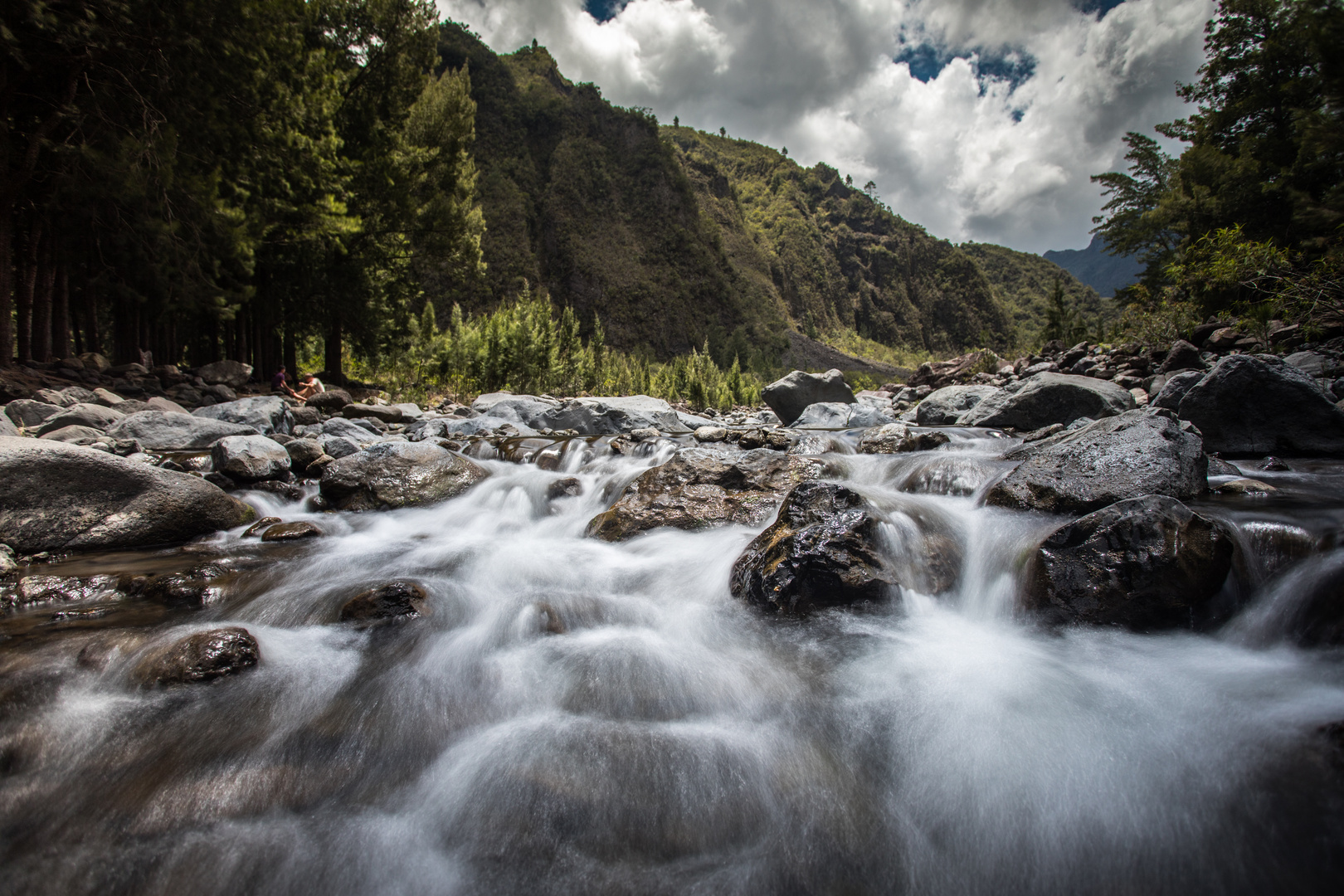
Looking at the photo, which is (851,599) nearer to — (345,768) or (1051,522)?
(1051,522)

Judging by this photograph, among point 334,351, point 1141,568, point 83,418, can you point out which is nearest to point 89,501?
point 83,418

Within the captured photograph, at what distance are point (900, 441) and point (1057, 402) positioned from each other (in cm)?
342

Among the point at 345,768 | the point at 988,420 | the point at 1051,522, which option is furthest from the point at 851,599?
the point at 988,420

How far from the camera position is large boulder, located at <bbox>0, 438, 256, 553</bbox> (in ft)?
14.2

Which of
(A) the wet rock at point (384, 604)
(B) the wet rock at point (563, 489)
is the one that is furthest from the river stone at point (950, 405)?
(A) the wet rock at point (384, 604)

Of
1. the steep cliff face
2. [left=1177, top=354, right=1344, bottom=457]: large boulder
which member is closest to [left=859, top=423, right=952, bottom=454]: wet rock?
[left=1177, top=354, right=1344, bottom=457]: large boulder

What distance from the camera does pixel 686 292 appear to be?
9375 cm

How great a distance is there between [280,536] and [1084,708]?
21.6 feet

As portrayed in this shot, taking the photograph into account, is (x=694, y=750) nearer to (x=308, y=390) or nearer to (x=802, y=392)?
(x=308, y=390)

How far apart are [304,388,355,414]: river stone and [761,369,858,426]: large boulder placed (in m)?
14.5

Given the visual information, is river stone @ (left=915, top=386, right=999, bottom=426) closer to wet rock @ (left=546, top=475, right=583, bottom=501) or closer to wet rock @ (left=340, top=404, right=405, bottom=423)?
wet rock @ (left=546, top=475, right=583, bottom=501)

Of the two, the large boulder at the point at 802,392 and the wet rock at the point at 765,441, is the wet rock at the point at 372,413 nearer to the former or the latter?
the wet rock at the point at 765,441

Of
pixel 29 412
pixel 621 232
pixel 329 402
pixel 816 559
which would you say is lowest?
pixel 816 559

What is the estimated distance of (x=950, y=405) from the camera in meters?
13.0
